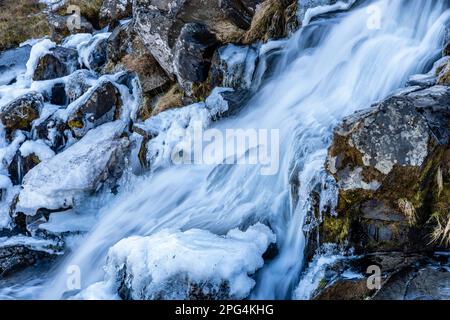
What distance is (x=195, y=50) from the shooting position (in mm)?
8586

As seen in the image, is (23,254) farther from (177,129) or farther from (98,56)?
(98,56)

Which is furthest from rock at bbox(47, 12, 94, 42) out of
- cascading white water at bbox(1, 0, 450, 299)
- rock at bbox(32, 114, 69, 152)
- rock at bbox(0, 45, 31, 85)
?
cascading white water at bbox(1, 0, 450, 299)

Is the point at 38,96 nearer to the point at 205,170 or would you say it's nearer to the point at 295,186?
the point at 205,170

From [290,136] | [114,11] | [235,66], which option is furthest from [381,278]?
[114,11]

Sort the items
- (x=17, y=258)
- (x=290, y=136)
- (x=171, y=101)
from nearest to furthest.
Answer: (x=290, y=136)
(x=17, y=258)
(x=171, y=101)

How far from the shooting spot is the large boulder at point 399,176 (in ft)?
15.5

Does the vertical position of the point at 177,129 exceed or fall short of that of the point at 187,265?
it exceeds it

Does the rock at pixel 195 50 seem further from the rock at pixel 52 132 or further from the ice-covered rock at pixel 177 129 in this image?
the rock at pixel 52 132

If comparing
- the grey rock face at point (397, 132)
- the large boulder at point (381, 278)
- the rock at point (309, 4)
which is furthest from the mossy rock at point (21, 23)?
the large boulder at point (381, 278)

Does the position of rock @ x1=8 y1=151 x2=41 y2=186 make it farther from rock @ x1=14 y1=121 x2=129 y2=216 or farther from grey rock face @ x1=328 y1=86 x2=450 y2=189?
grey rock face @ x1=328 y1=86 x2=450 y2=189

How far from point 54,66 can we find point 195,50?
15.9 ft

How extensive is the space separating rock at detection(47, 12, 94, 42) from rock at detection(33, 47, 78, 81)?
2620 mm
